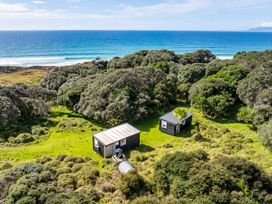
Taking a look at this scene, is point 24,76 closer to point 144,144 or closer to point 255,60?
point 144,144

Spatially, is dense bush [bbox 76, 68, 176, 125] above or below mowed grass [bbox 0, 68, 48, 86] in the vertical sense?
above

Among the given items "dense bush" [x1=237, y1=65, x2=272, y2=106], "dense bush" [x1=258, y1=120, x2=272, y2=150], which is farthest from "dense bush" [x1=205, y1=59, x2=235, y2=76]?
"dense bush" [x1=258, y1=120, x2=272, y2=150]

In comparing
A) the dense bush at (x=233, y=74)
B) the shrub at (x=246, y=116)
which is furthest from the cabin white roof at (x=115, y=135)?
the dense bush at (x=233, y=74)

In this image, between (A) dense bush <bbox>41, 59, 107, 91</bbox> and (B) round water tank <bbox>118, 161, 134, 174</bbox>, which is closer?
(B) round water tank <bbox>118, 161, 134, 174</bbox>

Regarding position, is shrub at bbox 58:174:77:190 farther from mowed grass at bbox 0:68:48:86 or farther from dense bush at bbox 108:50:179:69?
mowed grass at bbox 0:68:48:86

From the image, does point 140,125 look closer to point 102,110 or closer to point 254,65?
point 102,110

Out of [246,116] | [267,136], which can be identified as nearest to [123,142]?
[267,136]

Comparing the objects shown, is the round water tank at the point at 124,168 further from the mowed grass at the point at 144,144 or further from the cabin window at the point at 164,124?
the cabin window at the point at 164,124
